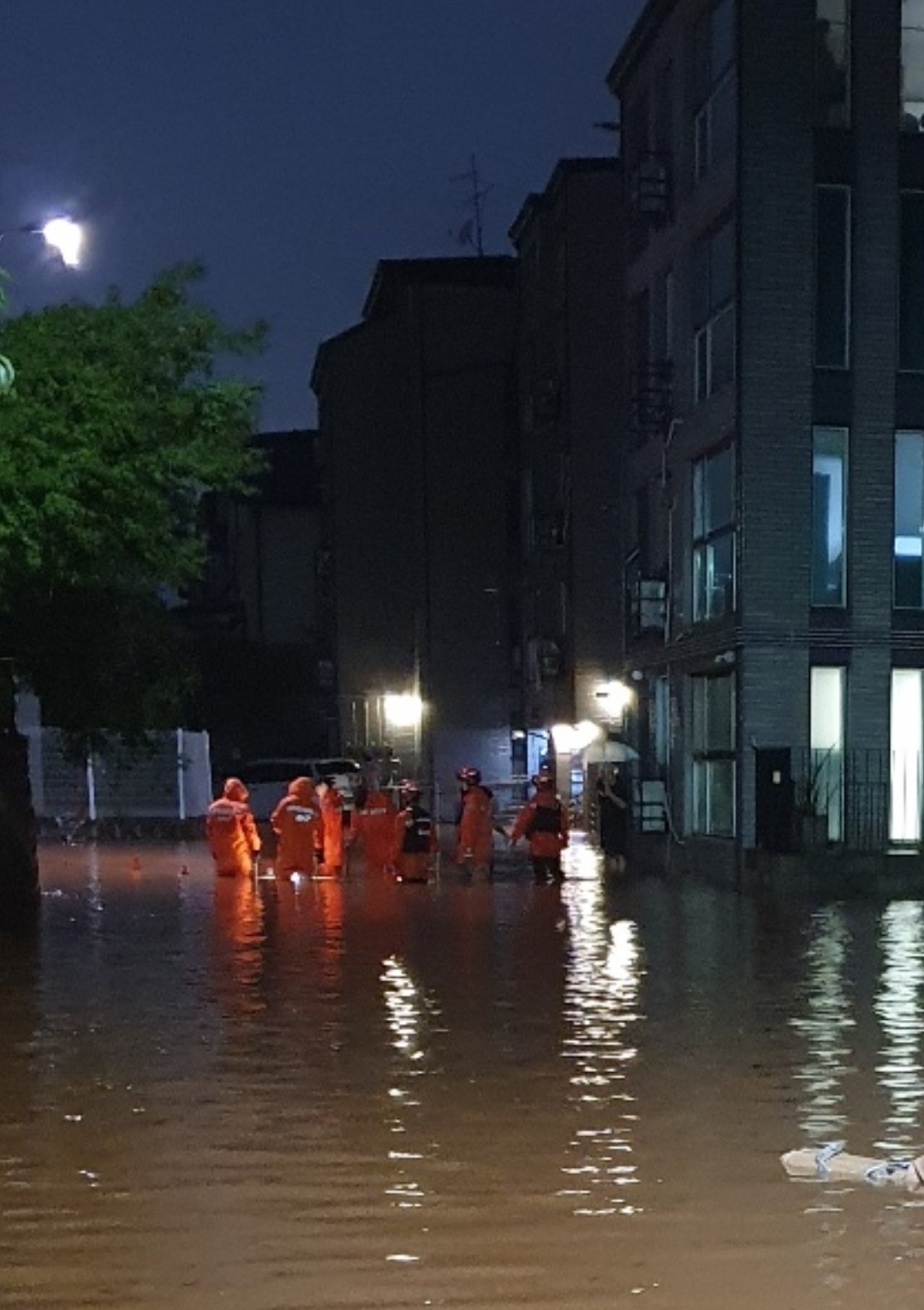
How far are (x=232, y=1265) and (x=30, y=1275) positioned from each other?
2.25 ft

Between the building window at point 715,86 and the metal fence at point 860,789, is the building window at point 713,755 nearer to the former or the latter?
the metal fence at point 860,789

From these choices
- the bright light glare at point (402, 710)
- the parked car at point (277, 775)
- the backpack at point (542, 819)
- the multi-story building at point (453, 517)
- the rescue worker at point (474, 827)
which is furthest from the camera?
the bright light glare at point (402, 710)

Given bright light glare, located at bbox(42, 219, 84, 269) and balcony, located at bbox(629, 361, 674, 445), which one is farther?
balcony, located at bbox(629, 361, 674, 445)

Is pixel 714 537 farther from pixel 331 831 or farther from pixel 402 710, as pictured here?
pixel 402 710

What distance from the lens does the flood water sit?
6055mm

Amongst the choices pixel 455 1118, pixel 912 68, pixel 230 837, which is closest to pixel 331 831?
pixel 230 837

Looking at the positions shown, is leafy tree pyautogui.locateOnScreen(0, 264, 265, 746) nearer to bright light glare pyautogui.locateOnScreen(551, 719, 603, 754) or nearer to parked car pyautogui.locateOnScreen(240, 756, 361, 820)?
bright light glare pyautogui.locateOnScreen(551, 719, 603, 754)

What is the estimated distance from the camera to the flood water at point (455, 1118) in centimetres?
605

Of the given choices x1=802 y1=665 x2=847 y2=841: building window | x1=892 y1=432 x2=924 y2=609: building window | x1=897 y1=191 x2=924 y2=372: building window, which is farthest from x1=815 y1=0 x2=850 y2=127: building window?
x1=802 y1=665 x2=847 y2=841: building window

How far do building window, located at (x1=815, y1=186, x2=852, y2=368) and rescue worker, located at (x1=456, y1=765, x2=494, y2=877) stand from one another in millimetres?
6980

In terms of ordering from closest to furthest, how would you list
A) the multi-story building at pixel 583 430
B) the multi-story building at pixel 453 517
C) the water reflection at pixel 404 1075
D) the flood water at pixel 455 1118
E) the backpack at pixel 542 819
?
the flood water at pixel 455 1118
the water reflection at pixel 404 1075
the backpack at pixel 542 819
the multi-story building at pixel 583 430
the multi-story building at pixel 453 517

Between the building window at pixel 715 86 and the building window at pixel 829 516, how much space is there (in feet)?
13.2

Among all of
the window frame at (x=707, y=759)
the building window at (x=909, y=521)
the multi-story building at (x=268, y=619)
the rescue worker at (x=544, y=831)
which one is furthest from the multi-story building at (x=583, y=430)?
the multi-story building at (x=268, y=619)

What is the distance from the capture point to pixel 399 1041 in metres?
10.5
